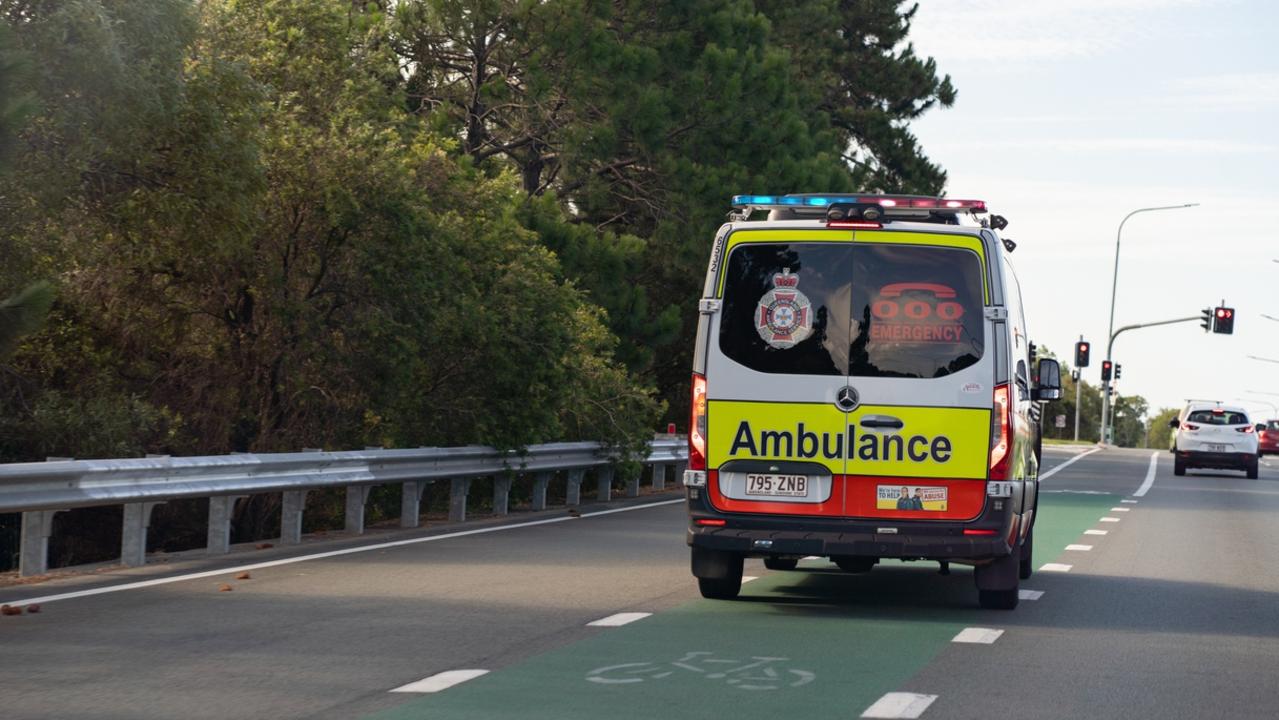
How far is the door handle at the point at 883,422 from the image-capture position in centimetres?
1137

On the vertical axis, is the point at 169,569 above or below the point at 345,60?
below

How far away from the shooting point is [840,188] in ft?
131

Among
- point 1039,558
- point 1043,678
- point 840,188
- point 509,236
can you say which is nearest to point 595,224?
point 840,188

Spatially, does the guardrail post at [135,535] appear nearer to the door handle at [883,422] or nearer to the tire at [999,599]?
the door handle at [883,422]

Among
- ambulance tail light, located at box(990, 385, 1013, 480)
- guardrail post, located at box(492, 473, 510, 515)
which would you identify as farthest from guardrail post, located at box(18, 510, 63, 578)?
guardrail post, located at box(492, 473, 510, 515)

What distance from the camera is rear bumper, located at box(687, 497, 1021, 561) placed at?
11289 millimetres

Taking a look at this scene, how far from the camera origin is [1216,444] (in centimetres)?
4231

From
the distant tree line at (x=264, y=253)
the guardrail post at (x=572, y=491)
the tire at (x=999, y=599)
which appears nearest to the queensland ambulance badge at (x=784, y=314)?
the tire at (x=999, y=599)

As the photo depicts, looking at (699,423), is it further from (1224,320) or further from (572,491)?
(1224,320)

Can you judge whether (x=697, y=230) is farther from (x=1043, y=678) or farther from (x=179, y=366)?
(x=1043, y=678)

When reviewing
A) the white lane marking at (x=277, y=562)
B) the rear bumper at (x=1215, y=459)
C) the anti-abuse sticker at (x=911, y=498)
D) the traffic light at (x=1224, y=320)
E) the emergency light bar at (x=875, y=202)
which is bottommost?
the white lane marking at (x=277, y=562)

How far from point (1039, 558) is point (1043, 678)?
803cm

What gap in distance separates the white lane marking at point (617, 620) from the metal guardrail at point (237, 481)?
382 centimetres

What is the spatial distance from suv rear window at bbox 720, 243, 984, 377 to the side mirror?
8.72ft
